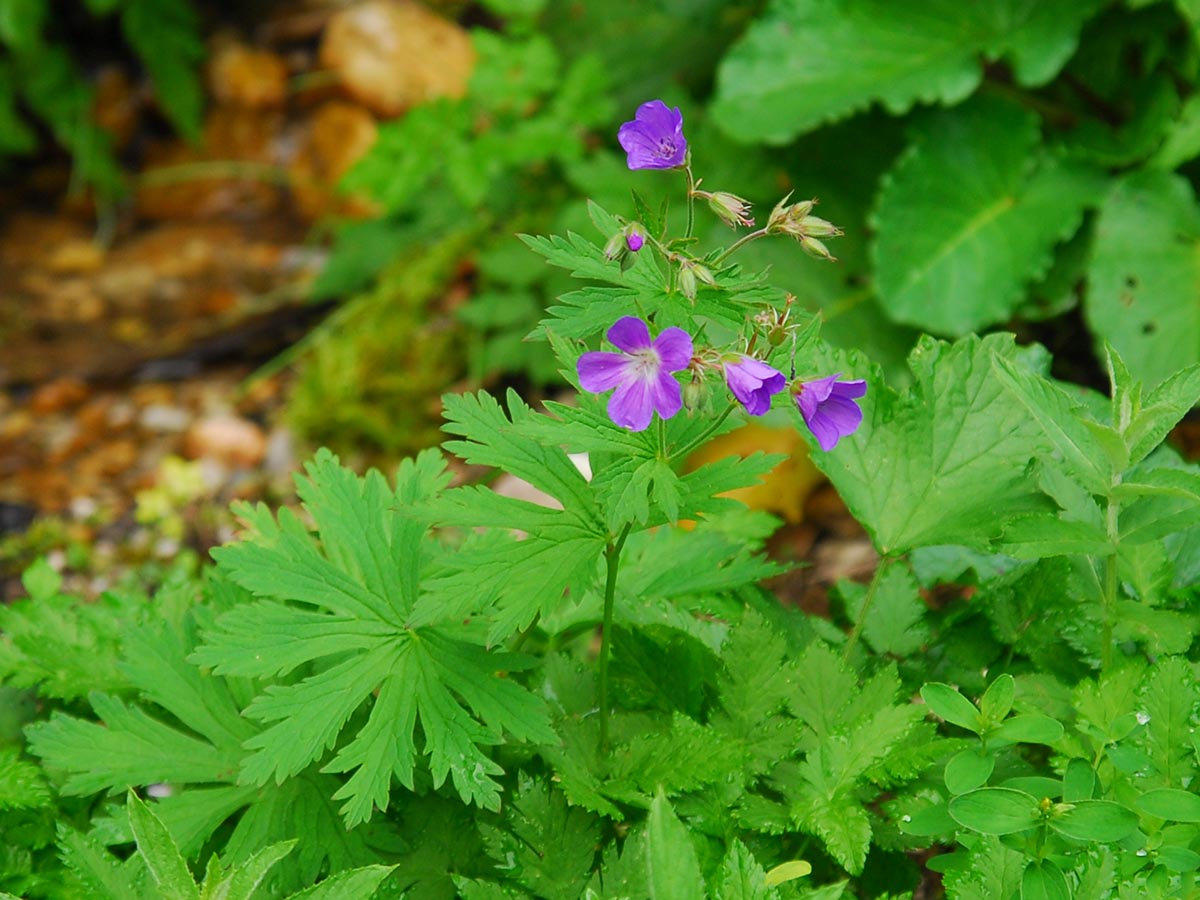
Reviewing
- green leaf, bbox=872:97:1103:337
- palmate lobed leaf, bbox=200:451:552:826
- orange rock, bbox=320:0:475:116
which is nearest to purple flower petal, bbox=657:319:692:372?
palmate lobed leaf, bbox=200:451:552:826

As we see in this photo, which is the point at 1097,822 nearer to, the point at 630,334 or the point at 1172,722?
the point at 1172,722

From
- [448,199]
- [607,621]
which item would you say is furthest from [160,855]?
[448,199]

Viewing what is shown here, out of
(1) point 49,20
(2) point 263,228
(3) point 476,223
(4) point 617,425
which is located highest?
(4) point 617,425

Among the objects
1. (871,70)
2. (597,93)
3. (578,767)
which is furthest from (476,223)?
(578,767)

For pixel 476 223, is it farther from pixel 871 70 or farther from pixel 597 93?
pixel 871 70

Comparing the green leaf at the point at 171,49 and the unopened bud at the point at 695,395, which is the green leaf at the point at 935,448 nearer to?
the unopened bud at the point at 695,395

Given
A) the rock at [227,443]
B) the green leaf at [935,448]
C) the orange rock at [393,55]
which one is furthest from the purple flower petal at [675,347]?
the orange rock at [393,55]
